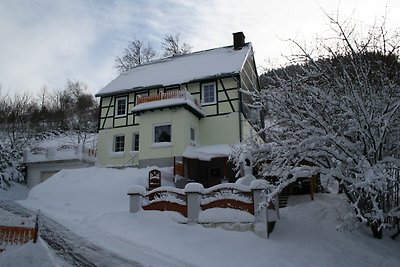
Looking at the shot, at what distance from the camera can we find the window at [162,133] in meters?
21.4

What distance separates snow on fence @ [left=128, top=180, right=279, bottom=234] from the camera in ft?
35.9

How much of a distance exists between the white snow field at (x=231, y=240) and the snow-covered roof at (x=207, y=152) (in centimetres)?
570

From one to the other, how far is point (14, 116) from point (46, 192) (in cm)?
2043

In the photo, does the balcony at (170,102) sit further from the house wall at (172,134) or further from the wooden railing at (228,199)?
the wooden railing at (228,199)

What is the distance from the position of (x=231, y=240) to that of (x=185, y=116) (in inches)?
455

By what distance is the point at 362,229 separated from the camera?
11.5m

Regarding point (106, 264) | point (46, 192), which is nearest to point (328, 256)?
point (106, 264)

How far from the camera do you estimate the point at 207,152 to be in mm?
20016

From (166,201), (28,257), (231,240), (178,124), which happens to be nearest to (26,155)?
(178,124)

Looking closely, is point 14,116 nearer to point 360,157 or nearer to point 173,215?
point 173,215

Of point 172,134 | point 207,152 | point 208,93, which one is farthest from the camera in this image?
point 208,93

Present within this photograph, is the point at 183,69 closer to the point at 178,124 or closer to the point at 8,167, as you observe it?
the point at 178,124

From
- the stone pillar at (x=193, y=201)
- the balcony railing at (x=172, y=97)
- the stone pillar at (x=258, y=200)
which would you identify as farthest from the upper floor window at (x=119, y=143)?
the stone pillar at (x=258, y=200)

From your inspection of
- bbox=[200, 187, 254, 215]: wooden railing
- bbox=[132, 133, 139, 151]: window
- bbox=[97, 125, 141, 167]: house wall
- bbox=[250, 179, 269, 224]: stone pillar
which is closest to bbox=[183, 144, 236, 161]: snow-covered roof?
bbox=[97, 125, 141, 167]: house wall
